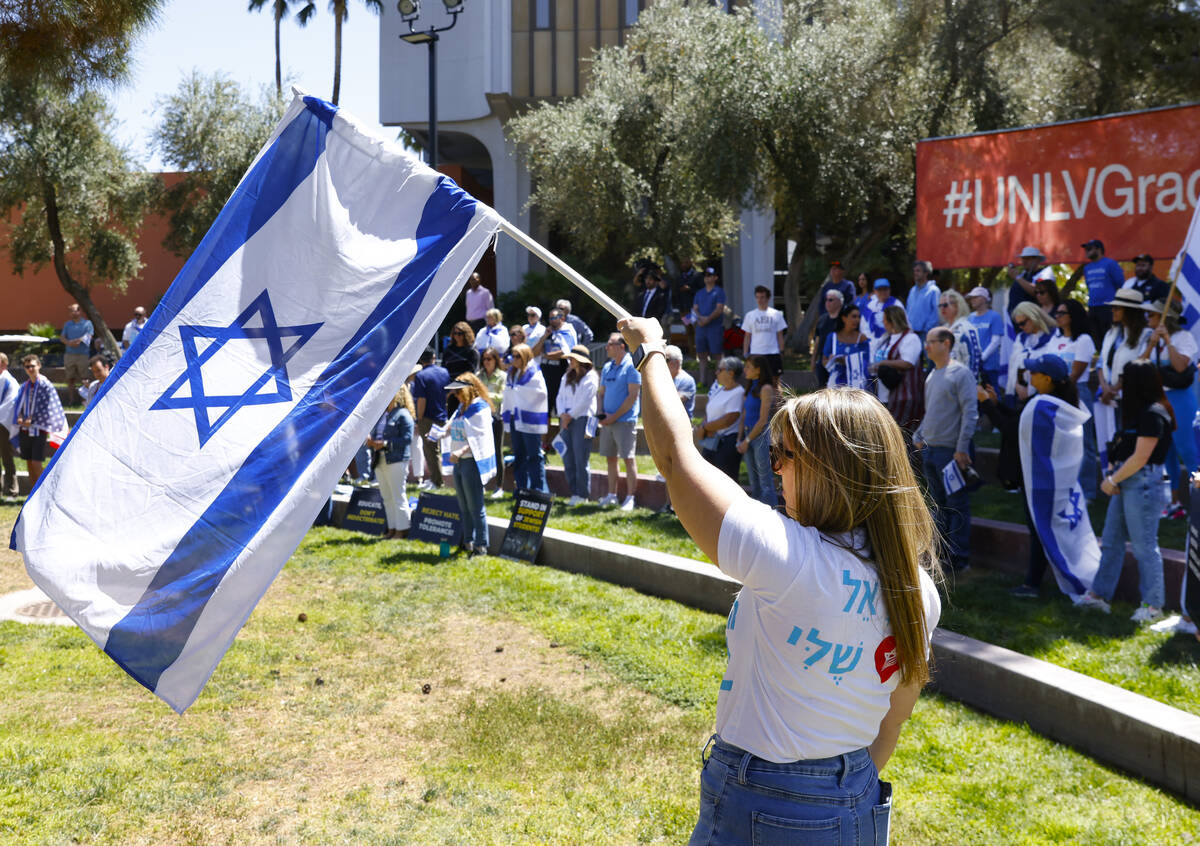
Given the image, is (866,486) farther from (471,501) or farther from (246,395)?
(471,501)

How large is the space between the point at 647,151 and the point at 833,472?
946 inches

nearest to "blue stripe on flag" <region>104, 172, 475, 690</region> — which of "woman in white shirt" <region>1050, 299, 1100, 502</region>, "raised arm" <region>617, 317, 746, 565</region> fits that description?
"raised arm" <region>617, 317, 746, 565</region>

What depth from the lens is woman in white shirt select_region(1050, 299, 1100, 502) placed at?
9.48m

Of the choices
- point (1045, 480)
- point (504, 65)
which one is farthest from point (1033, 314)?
point (504, 65)

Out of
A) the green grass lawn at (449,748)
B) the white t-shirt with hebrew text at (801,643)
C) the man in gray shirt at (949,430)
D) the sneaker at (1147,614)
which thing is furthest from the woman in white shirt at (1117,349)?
the white t-shirt with hebrew text at (801,643)

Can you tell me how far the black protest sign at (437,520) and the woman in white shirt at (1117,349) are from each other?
607 centimetres

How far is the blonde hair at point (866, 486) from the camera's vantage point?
2240 mm

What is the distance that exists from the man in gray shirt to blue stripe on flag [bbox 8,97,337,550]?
5.47m

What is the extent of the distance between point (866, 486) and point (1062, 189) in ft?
33.9

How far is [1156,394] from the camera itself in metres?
6.79

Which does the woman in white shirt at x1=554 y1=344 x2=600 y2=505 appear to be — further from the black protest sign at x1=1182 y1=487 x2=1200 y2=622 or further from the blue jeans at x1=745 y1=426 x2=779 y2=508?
the black protest sign at x1=1182 y1=487 x2=1200 y2=622

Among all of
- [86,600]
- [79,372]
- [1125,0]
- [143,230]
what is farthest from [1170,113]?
[143,230]

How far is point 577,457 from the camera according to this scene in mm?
12117

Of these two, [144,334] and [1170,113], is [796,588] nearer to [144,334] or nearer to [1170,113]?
[144,334]
